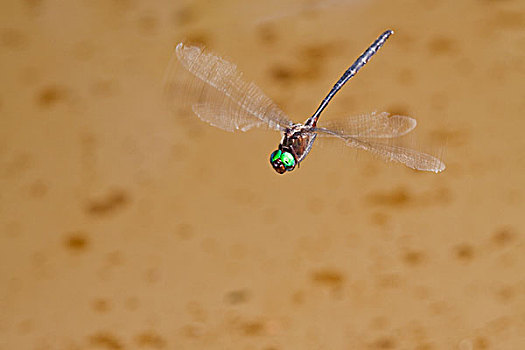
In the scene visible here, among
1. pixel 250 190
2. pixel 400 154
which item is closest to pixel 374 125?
pixel 400 154

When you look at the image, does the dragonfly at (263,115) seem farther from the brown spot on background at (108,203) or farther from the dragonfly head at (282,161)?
the brown spot on background at (108,203)

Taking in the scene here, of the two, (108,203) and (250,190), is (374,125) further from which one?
(108,203)

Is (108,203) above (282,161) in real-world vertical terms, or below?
above

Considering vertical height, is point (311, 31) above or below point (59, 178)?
above

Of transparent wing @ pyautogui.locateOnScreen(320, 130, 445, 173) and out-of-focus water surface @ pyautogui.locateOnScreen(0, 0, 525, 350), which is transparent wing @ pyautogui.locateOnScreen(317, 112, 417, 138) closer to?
transparent wing @ pyautogui.locateOnScreen(320, 130, 445, 173)

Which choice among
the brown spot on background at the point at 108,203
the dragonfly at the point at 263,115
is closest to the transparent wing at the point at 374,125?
the dragonfly at the point at 263,115

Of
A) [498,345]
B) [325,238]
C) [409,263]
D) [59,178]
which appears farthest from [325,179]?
[59,178]

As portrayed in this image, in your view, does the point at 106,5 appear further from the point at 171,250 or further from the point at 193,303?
the point at 193,303
